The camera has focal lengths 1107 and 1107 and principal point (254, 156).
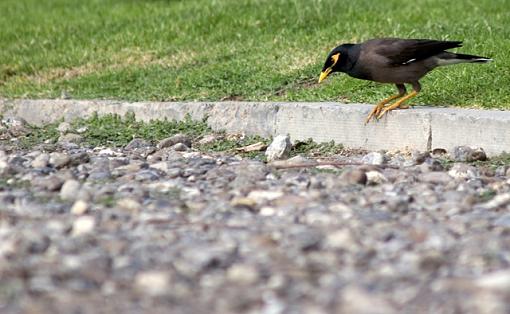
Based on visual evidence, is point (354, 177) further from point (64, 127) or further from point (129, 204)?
point (64, 127)

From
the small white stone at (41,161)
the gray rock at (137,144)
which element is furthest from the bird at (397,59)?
the small white stone at (41,161)

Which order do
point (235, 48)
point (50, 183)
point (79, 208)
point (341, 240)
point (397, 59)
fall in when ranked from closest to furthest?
1. point (341, 240)
2. point (79, 208)
3. point (50, 183)
4. point (397, 59)
5. point (235, 48)

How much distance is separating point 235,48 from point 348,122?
12.1ft

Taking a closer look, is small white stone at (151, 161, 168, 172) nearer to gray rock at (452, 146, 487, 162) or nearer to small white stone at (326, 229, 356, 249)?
gray rock at (452, 146, 487, 162)

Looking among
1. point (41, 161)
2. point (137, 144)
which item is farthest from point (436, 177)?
point (137, 144)

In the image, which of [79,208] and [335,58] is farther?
[335,58]

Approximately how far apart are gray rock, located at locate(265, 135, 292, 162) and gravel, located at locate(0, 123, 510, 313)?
79cm

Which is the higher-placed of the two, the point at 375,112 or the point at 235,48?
the point at 375,112

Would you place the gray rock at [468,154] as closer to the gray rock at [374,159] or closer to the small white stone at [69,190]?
the gray rock at [374,159]

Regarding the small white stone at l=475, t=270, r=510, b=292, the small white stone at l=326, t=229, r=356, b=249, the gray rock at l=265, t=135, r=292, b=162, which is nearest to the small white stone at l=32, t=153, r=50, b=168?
the gray rock at l=265, t=135, r=292, b=162

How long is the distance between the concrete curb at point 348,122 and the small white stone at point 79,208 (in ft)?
9.90

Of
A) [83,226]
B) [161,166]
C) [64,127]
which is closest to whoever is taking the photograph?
[83,226]

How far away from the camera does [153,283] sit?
3.83 meters

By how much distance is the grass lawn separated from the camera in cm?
921
